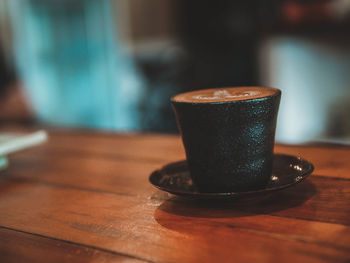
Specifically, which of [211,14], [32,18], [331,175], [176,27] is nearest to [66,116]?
[32,18]

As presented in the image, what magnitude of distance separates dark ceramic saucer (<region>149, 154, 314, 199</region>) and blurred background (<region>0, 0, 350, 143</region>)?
2.06 metres

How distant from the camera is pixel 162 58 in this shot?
3.45m

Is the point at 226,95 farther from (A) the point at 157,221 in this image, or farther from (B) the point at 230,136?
(A) the point at 157,221

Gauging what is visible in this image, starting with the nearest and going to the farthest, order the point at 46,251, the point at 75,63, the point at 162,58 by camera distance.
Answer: the point at 46,251 → the point at 162,58 → the point at 75,63

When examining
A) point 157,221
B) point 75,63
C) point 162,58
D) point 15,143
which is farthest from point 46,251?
point 75,63

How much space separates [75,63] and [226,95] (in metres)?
3.92

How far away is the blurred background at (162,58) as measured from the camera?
8.45ft

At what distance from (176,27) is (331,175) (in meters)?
3.28

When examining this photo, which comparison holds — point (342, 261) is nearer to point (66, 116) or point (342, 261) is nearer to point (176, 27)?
point (176, 27)

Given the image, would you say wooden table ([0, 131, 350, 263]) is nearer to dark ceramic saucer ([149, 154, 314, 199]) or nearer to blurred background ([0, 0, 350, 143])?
dark ceramic saucer ([149, 154, 314, 199])

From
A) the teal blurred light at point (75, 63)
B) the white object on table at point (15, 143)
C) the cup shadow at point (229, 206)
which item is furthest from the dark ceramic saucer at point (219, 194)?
the teal blurred light at point (75, 63)

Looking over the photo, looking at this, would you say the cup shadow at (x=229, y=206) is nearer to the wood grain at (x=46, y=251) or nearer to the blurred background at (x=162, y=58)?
the wood grain at (x=46, y=251)

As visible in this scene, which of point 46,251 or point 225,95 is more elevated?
point 225,95

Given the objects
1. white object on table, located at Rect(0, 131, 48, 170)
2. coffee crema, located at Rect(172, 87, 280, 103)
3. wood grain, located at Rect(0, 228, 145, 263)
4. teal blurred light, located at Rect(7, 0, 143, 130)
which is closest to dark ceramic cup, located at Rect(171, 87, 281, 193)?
coffee crema, located at Rect(172, 87, 280, 103)
